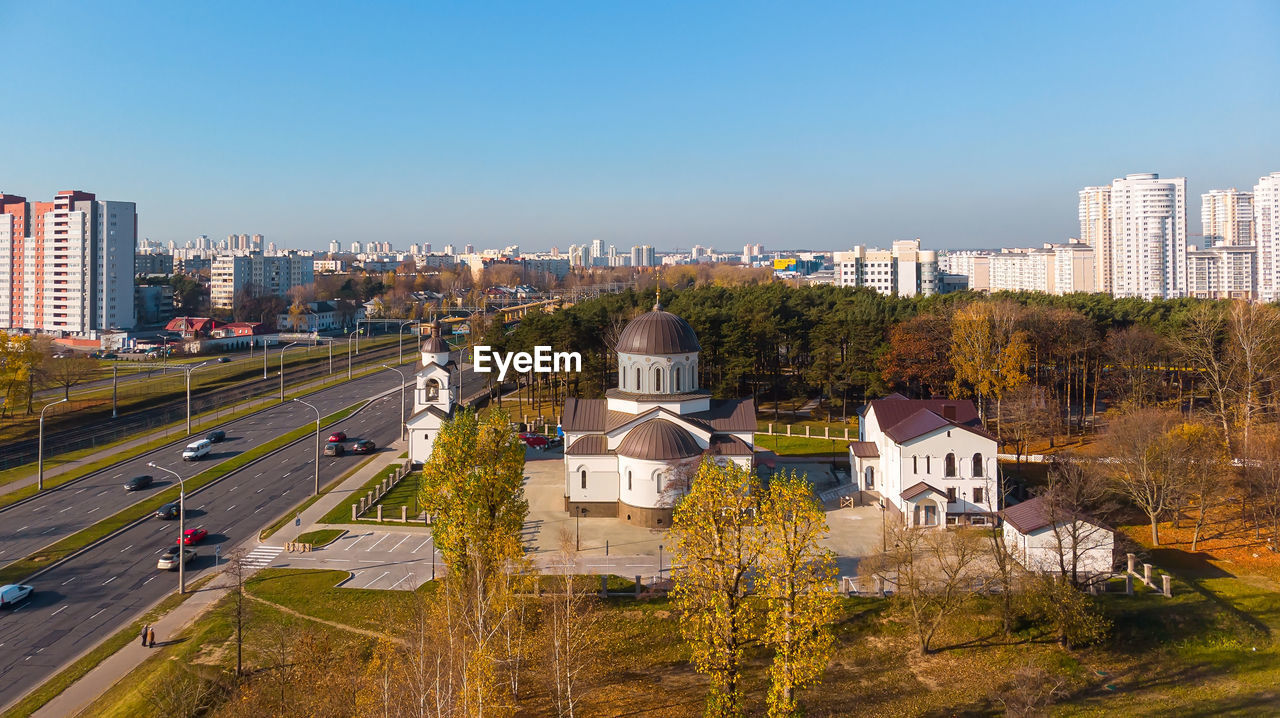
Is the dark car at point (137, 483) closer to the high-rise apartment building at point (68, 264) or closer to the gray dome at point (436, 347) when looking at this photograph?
the gray dome at point (436, 347)

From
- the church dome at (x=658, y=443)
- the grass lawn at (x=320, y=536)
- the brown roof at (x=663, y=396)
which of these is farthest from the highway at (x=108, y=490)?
the brown roof at (x=663, y=396)

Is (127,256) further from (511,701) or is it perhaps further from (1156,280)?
(1156,280)

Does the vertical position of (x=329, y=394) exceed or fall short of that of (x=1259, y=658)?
it exceeds it

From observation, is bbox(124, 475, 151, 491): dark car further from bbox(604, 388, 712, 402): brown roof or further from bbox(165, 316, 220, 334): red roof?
bbox(165, 316, 220, 334): red roof

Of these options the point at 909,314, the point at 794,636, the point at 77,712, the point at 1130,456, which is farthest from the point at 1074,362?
the point at 77,712

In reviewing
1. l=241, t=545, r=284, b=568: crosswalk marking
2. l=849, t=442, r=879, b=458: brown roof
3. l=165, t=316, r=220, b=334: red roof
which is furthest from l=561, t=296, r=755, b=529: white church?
l=165, t=316, r=220, b=334: red roof
